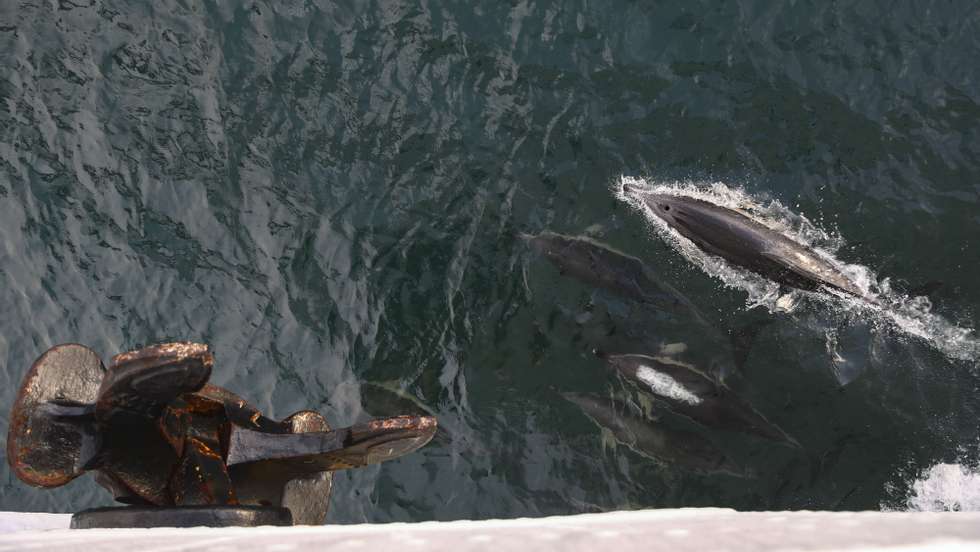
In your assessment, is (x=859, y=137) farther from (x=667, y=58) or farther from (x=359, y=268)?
(x=359, y=268)

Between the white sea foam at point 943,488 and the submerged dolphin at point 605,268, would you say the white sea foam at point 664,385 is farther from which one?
the white sea foam at point 943,488

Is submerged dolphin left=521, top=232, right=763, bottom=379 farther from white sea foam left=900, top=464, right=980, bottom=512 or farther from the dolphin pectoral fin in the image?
white sea foam left=900, top=464, right=980, bottom=512

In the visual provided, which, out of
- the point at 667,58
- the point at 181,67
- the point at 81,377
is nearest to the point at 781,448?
the point at 667,58

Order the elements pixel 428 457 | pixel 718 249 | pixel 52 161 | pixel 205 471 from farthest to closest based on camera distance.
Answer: pixel 52 161
pixel 428 457
pixel 718 249
pixel 205 471

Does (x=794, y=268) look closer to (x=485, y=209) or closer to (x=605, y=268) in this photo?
(x=605, y=268)

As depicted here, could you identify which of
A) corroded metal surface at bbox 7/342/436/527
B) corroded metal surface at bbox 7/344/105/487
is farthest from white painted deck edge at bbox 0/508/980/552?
corroded metal surface at bbox 7/344/105/487

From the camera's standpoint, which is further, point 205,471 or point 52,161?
point 52,161

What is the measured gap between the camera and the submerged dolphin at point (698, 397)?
9.52 metres

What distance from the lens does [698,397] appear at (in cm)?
954

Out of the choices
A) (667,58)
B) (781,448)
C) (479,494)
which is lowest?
(479,494)

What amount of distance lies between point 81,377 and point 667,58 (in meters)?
6.89

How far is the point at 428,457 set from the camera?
9.97 m

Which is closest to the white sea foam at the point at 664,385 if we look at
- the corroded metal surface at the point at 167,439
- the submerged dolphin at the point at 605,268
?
the submerged dolphin at the point at 605,268

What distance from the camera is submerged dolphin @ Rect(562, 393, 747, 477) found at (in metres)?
9.57
